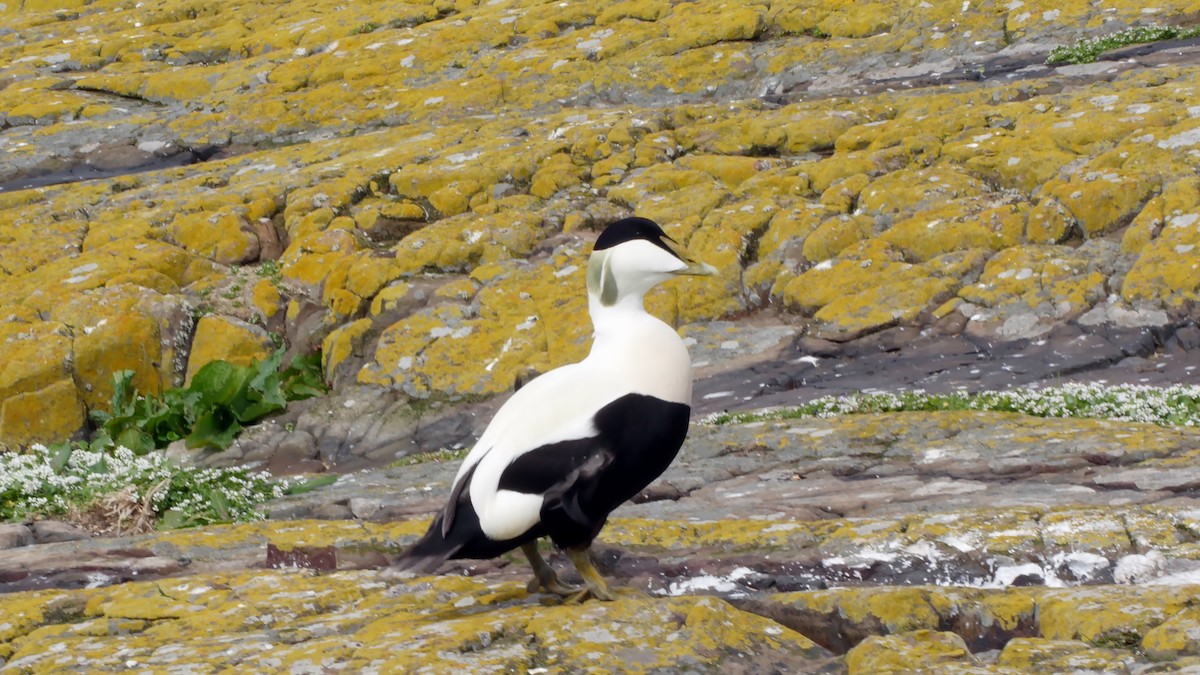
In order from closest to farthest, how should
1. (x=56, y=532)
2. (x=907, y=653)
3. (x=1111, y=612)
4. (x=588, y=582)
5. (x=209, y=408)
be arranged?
(x=907, y=653) < (x=1111, y=612) < (x=588, y=582) < (x=56, y=532) < (x=209, y=408)

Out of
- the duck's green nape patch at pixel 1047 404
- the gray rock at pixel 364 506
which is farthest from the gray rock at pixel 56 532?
the duck's green nape patch at pixel 1047 404

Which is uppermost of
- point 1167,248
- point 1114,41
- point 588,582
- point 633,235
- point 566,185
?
point 633,235

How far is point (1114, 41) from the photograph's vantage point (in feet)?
57.0

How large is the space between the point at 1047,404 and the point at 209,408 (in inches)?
329

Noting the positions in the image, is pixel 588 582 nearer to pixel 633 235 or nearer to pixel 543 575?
pixel 543 575

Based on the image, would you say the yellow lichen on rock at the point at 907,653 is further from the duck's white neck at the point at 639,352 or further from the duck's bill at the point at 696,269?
the duck's bill at the point at 696,269

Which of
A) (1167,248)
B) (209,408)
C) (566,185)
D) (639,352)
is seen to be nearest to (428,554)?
(639,352)

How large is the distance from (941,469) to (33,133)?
1798cm

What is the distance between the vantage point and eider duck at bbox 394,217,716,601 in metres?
→ 5.03

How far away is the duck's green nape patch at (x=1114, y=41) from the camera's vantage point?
56.2 ft

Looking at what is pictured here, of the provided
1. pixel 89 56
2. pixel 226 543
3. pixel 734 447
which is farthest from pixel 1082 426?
pixel 89 56

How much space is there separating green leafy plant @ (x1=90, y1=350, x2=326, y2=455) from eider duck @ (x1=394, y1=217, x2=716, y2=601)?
7.98 metres

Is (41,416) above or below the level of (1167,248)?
below

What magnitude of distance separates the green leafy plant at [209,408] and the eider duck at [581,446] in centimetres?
798
